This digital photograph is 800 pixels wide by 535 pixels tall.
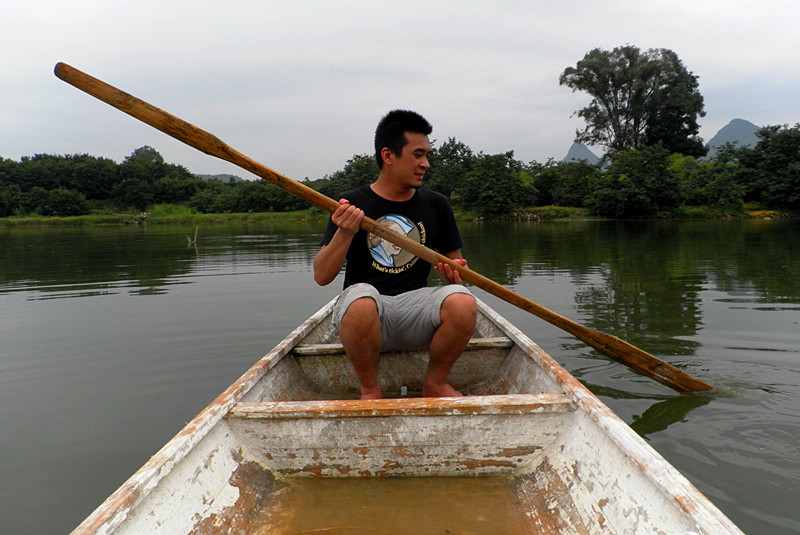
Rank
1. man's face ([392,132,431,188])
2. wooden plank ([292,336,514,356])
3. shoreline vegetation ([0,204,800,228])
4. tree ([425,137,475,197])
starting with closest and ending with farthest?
1. man's face ([392,132,431,188])
2. wooden plank ([292,336,514,356])
3. shoreline vegetation ([0,204,800,228])
4. tree ([425,137,475,197])

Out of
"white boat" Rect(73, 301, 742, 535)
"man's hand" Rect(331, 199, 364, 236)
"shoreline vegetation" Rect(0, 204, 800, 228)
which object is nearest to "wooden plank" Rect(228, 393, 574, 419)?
"white boat" Rect(73, 301, 742, 535)

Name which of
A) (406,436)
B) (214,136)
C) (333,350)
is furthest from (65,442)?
(406,436)

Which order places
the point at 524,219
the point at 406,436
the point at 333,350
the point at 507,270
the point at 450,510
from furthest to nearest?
the point at 524,219, the point at 507,270, the point at 333,350, the point at 406,436, the point at 450,510

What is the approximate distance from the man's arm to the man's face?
0.36m

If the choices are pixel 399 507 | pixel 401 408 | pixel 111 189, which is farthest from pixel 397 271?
pixel 111 189

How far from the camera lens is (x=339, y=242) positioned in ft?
7.64

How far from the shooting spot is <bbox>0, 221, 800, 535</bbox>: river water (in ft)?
7.57

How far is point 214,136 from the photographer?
95.7 inches

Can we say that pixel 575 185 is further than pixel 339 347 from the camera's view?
Yes

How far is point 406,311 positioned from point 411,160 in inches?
30.4

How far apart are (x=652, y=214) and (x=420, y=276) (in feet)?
97.6

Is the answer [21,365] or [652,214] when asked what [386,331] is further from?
[652,214]

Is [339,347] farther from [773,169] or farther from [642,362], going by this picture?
[773,169]

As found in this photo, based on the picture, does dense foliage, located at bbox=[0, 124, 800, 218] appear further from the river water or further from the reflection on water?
the reflection on water
